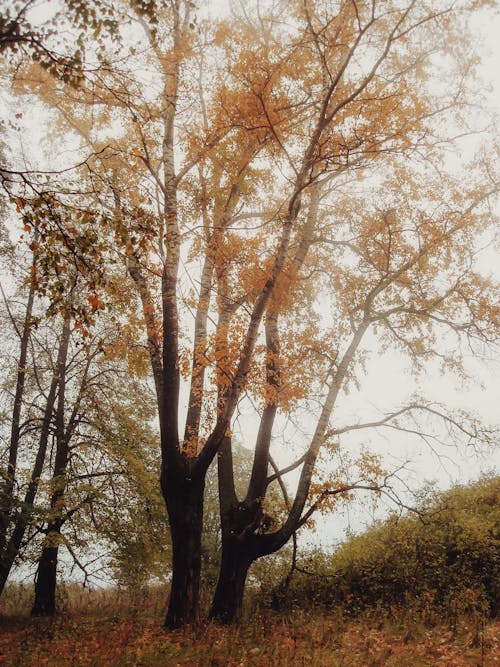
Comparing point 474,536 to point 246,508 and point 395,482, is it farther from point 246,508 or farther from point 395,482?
point 246,508

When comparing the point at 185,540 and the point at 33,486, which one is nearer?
the point at 185,540

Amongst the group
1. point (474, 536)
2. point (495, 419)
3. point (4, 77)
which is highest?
point (4, 77)

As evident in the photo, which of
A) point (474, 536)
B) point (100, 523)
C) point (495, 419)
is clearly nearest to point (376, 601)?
point (474, 536)

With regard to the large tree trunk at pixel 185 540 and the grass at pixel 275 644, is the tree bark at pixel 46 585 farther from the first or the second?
the large tree trunk at pixel 185 540

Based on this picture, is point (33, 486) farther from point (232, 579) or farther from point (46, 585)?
point (232, 579)

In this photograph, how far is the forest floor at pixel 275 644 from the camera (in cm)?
533

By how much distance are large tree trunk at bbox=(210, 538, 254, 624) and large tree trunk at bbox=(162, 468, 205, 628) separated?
0.56 metres

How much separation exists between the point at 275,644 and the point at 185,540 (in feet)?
6.81

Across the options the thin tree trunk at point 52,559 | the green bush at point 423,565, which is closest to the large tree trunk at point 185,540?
the green bush at point 423,565

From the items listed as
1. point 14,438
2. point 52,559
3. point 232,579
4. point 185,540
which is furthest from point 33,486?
point 232,579

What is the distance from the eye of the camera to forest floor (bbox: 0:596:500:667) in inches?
210

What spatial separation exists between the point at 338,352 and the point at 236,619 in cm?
507

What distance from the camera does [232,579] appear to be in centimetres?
771

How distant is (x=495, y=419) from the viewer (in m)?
8.03
